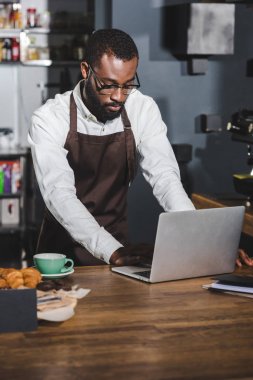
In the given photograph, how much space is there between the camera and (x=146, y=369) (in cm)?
162

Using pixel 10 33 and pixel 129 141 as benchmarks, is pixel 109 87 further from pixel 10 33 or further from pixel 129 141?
pixel 10 33

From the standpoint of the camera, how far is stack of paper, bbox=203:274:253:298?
2.25 m

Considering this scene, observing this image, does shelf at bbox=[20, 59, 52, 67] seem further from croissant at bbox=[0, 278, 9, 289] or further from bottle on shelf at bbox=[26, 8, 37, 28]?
croissant at bbox=[0, 278, 9, 289]

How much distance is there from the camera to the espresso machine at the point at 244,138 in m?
4.05

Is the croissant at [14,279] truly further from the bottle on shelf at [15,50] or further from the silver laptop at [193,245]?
the bottle on shelf at [15,50]

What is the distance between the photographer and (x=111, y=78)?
2738 millimetres

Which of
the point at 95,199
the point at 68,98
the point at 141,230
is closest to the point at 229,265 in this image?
the point at 95,199

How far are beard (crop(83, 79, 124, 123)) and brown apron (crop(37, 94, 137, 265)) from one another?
0.09m

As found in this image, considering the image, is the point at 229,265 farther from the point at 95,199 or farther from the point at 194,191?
the point at 194,191

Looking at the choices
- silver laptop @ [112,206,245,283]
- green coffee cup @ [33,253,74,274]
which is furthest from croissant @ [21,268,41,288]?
silver laptop @ [112,206,245,283]

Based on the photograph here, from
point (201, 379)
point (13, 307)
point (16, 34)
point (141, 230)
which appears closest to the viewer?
point (201, 379)

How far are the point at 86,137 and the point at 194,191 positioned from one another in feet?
5.65

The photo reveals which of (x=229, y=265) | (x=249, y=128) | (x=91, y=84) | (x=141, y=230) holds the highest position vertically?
(x=91, y=84)

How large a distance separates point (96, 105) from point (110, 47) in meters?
0.25
